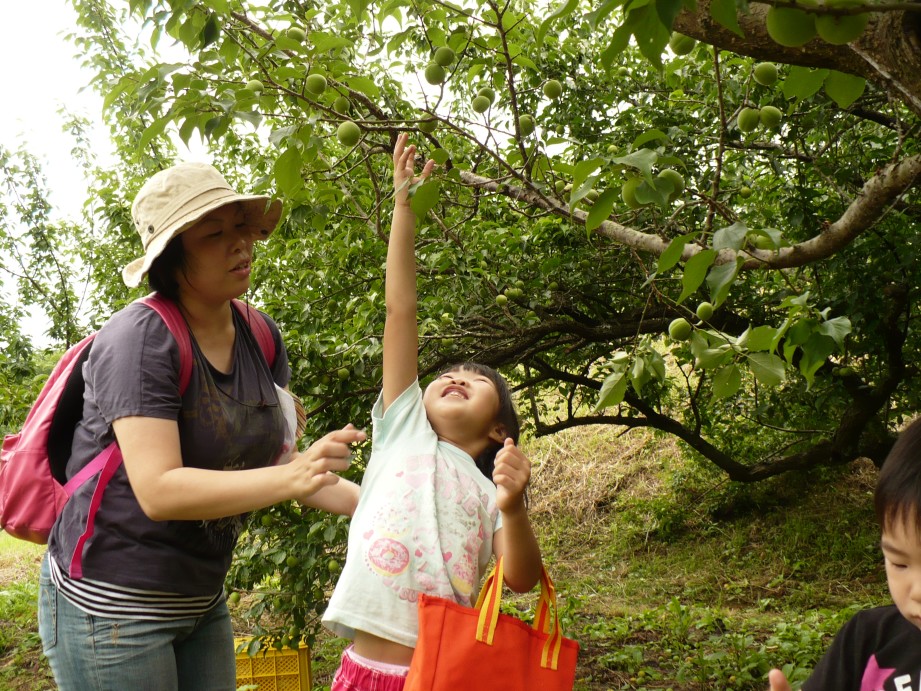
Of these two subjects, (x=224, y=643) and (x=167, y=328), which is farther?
(x=224, y=643)

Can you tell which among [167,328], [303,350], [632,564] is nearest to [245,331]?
[167,328]

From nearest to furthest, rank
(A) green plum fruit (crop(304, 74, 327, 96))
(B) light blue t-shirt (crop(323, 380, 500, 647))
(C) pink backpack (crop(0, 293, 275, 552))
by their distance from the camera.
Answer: (C) pink backpack (crop(0, 293, 275, 552)) → (B) light blue t-shirt (crop(323, 380, 500, 647)) → (A) green plum fruit (crop(304, 74, 327, 96))

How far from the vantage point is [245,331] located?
190cm

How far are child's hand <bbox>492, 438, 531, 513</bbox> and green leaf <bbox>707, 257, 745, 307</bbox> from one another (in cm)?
43

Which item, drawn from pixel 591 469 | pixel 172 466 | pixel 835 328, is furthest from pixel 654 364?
pixel 591 469

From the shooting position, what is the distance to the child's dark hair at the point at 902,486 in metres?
1.11

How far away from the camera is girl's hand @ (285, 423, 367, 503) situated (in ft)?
4.73

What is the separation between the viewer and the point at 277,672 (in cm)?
372

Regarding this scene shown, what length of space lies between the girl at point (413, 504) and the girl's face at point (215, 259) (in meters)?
0.35

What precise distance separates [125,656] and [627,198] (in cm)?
123

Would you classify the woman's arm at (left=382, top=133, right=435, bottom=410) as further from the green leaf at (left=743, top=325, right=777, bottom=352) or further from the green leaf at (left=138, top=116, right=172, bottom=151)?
the green leaf at (left=743, top=325, right=777, bottom=352)

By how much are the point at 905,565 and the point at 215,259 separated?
1316 millimetres

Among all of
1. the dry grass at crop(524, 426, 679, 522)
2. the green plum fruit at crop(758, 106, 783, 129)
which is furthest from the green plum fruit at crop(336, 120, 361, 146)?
the dry grass at crop(524, 426, 679, 522)

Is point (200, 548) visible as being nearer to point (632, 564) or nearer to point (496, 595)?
point (496, 595)
